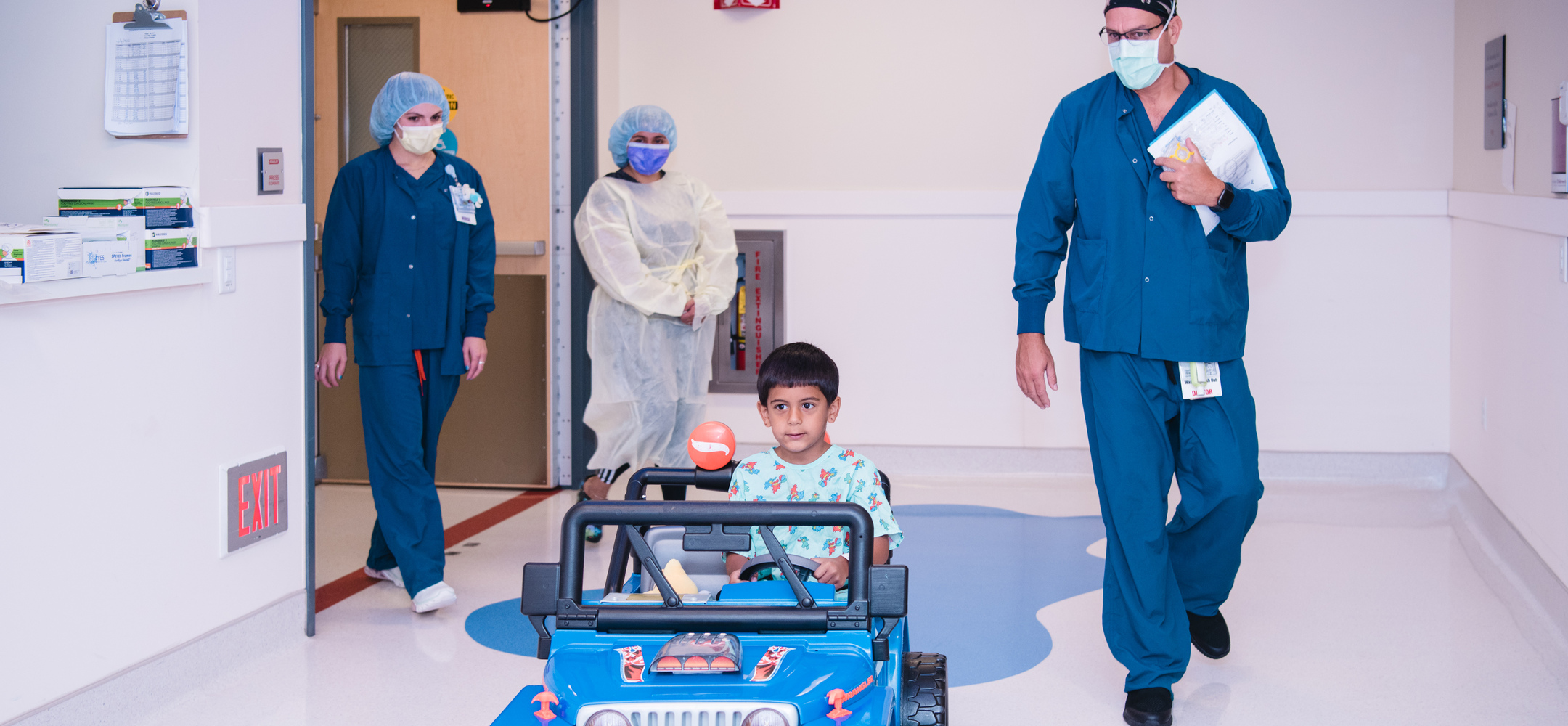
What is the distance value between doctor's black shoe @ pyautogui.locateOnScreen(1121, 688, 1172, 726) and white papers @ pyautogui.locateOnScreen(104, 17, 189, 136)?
2.48m

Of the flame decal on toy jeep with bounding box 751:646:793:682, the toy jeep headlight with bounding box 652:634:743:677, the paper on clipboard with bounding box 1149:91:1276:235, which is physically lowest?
the flame decal on toy jeep with bounding box 751:646:793:682

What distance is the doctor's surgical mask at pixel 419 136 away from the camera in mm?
3619

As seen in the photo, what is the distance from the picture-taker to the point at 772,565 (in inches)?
89.8

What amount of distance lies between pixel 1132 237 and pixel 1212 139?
26 cm

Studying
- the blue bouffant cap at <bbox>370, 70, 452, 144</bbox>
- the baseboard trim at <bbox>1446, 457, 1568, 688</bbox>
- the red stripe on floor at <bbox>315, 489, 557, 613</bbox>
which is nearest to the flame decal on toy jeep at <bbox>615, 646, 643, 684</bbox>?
the red stripe on floor at <bbox>315, 489, 557, 613</bbox>

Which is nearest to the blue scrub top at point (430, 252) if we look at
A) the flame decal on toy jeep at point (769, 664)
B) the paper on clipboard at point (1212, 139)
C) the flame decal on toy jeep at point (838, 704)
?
the paper on clipboard at point (1212, 139)

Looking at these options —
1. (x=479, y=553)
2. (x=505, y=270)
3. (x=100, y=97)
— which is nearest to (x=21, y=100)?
(x=100, y=97)

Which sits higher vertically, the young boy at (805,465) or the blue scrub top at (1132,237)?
the blue scrub top at (1132,237)

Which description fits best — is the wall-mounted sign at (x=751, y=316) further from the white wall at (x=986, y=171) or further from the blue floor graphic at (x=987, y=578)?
the blue floor graphic at (x=987, y=578)

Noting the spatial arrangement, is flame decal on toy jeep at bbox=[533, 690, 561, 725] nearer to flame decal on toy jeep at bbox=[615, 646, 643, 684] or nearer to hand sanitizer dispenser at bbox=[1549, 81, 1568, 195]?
flame decal on toy jeep at bbox=[615, 646, 643, 684]

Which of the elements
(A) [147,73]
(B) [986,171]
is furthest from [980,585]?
(A) [147,73]

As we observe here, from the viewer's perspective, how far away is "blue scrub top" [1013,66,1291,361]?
272 centimetres

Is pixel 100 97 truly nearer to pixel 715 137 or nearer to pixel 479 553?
pixel 479 553

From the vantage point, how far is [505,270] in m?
5.22
